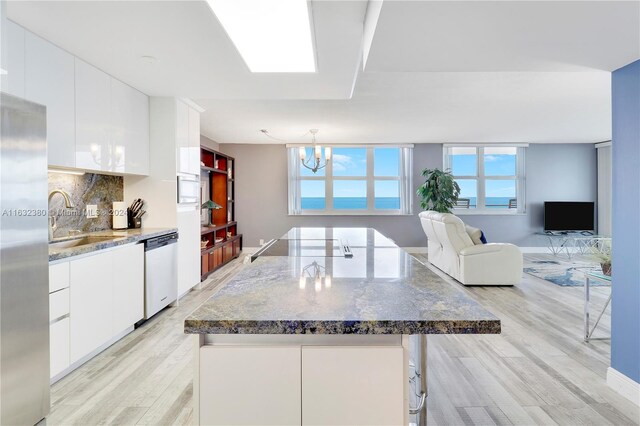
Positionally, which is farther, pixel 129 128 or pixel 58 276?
pixel 129 128

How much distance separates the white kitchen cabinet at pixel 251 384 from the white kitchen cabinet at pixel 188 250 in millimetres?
3255

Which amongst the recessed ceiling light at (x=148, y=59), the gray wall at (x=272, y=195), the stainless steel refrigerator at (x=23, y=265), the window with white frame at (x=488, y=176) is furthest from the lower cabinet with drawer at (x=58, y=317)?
the window with white frame at (x=488, y=176)

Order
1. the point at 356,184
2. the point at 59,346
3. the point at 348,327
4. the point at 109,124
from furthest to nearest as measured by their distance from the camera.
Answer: the point at 356,184 → the point at 109,124 → the point at 59,346 → the point at 348,327

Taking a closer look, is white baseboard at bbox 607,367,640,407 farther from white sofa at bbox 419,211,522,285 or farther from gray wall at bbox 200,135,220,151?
gray wall at bbox 200,135,220,151

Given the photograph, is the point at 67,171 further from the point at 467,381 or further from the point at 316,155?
the point at 467,381

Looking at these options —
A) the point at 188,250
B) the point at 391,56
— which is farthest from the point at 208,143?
the point at 391,56

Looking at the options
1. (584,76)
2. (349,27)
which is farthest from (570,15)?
(584,76)

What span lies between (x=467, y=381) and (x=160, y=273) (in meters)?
2.91

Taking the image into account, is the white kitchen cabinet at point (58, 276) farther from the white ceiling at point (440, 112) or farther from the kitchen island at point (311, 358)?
the white ceiling at point (440, 112)

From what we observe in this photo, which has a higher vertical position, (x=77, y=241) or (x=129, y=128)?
(x=129, y=128)

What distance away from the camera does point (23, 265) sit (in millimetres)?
1708

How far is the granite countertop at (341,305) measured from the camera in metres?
0.94

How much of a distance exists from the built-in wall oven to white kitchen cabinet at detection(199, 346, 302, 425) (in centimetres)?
328

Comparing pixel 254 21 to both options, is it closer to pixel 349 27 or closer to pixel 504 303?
pixel 349 27
